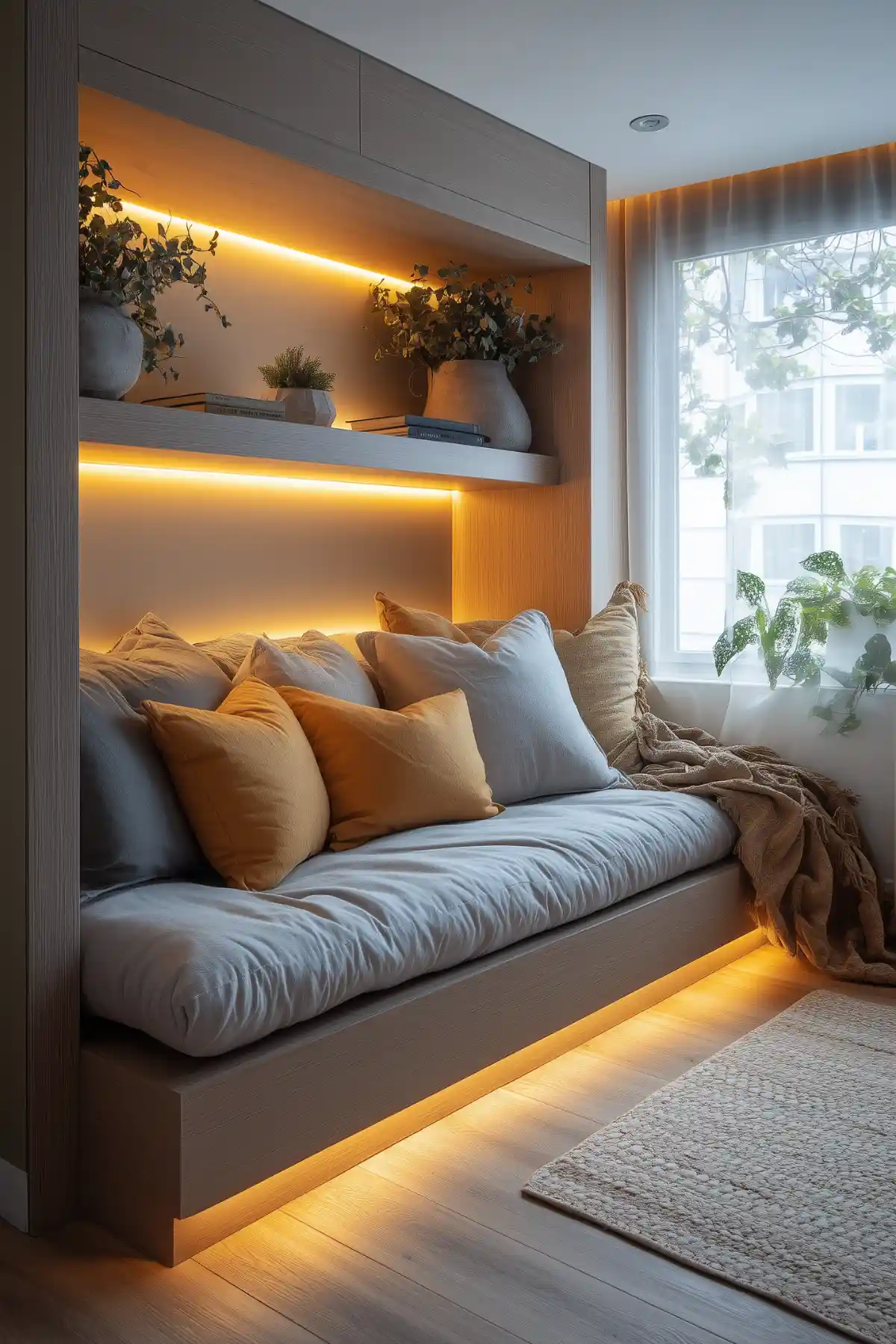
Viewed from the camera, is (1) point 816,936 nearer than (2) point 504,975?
No

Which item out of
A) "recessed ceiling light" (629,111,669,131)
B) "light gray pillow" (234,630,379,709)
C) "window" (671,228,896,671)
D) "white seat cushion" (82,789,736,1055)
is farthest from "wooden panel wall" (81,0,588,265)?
"white seat cushion" (82,789,736,1055)

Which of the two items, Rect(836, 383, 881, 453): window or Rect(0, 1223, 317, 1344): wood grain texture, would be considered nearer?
Rect(0, 1223, 317, 1344): wood grain texture

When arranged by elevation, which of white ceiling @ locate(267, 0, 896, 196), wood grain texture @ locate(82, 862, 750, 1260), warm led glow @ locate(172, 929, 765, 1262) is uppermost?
white ceiling @ locate(267, 0, 896, 196)

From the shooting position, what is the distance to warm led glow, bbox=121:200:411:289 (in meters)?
3.00

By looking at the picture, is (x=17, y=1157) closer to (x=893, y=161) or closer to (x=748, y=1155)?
(x=748, y=1155)

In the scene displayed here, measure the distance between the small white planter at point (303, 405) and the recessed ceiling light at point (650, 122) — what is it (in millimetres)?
1228

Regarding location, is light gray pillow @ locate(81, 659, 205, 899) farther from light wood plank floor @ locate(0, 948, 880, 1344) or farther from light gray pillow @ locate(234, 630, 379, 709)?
light wood plank floor @ locate(0, 948, 880, 1344)

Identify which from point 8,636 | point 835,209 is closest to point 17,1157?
point 8,636

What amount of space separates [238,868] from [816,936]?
5.68ft

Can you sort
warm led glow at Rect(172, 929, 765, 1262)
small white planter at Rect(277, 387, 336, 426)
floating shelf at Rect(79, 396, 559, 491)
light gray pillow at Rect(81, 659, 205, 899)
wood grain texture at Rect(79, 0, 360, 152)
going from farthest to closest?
small white planter at Rect(277, 387, 336, 426), floating shelf at Rect(79, 396, 559, 491), wood grain texture at Rect(79, 0, 360, 152), light gray pillow at Rect(81, 659, 205, 899), warm led glow at Rect(172, 929, 765, 1262)

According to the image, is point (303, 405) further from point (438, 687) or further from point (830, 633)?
point (830, 633)

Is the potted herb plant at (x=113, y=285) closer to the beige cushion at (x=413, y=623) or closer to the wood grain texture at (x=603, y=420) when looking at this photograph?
the beige cushion at (x=413, y=623)

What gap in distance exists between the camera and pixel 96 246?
2.54 m

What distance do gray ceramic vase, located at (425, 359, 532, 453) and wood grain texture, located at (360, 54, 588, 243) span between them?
1.52 feet
